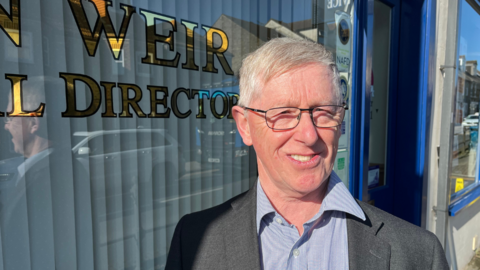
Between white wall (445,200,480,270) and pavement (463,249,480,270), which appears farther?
pavement (463,249,480,270)

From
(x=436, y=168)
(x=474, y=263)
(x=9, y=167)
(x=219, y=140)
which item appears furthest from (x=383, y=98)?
(x=9, y=167)

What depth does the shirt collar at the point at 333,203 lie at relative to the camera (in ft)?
3.64

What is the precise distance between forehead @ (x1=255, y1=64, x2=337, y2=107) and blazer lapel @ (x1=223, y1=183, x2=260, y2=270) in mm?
423

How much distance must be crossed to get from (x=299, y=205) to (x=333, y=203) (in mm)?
124

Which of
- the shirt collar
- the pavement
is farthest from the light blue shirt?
the pavement

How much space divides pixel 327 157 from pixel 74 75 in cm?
122

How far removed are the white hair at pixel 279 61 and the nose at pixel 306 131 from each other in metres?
0.15

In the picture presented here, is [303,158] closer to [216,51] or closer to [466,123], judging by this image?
[216,51]

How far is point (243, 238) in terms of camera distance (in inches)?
44.3

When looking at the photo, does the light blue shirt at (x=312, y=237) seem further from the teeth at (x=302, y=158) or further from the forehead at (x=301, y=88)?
the forehead at (x=301, y=88)

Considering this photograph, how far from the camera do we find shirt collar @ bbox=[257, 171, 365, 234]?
111 cm

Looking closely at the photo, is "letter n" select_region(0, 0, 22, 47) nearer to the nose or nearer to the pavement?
the nose

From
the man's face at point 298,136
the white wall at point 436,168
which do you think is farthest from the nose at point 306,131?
the white wall at point 436,168

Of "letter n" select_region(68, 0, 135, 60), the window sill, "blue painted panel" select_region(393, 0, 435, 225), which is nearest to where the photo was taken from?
"letter n" select_region(68, 0, 135, 60)
